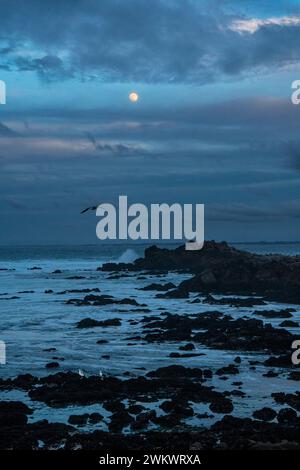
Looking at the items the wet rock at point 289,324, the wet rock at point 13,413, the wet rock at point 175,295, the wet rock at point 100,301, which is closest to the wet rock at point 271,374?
the wet rock at point 13,413

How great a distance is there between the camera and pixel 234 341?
30234mm

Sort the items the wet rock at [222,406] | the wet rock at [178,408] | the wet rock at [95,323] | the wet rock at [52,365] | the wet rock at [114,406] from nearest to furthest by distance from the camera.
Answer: the wet rock at [178,408] → the wet rock at [222,406] → the wet rock at [114,406] → the wet rock at [52,365] → the wet rock at [95,323]

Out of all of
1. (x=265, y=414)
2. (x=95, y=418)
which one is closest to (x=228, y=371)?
(x=265, y=414)

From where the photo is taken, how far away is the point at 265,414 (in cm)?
1778

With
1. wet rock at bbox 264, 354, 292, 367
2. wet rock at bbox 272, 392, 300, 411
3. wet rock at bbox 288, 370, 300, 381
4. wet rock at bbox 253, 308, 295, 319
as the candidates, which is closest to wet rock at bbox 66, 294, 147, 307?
wet rock at bbox 253, 308, 295, 319

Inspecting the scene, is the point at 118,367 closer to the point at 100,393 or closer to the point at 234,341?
the point at 100,393

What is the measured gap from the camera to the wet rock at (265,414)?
17625 millimetres

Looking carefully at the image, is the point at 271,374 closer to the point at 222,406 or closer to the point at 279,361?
the point at 279,361

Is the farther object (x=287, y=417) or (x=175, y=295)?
Answer: (x=175, y=295)

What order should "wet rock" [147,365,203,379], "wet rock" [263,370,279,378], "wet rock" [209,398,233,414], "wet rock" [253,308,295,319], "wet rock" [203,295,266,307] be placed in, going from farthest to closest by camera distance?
"wet rock" [203,295,266,307], "wet rock" [253,308,295,319], "wet rock" [263,370,279,378], "wet rock" [147,365,203,379], "wet rock" [209,398,233,414]

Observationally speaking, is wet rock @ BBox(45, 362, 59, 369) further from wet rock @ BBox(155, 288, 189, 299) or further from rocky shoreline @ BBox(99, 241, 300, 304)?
wet rock @ BBox(155, 288, 189, 299)

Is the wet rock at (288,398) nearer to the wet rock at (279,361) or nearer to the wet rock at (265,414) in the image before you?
the wet rock at (265,414)

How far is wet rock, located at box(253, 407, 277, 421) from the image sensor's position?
17.6 meters
